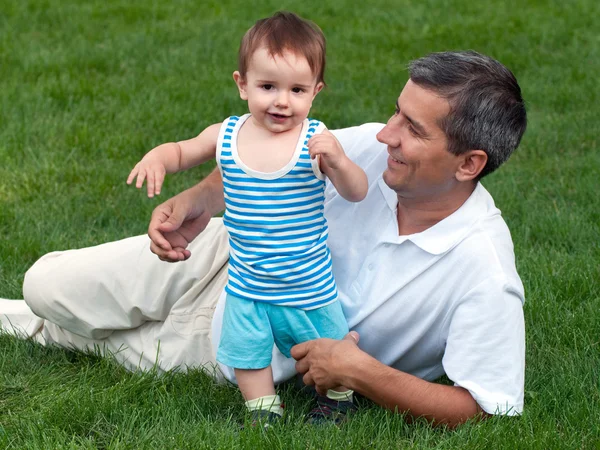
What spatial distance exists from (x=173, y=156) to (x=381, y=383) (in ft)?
3.10

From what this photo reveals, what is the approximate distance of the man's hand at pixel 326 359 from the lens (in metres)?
2.93

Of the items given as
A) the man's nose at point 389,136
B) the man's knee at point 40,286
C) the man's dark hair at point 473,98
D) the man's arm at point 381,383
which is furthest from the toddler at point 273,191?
the man's knee at point 40,286

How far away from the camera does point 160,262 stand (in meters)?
3.51

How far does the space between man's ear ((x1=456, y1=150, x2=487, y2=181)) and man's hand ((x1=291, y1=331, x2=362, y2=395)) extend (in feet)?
1.98

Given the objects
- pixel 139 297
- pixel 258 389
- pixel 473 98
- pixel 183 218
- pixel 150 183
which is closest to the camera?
pixel 150 183

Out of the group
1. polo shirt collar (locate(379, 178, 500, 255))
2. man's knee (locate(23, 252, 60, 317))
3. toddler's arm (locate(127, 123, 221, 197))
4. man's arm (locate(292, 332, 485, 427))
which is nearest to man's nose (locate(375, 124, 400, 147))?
polo shirt collar (locate(379, 178, 500, 255))

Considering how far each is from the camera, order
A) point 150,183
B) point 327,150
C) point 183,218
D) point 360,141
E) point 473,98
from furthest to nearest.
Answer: point 360,141, point 183,218, point 473,98, point 150,183, point 327,150

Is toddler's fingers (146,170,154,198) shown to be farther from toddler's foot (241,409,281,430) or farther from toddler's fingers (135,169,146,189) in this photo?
toddler's foot (241,409,281,430)

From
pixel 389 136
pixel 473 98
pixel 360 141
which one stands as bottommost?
pixel 360 141

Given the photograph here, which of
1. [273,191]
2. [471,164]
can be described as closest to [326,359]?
[273,191]

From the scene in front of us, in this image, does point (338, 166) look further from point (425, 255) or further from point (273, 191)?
point (425, 255)

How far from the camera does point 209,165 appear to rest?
5.87m

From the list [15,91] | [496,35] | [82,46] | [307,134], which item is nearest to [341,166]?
[307,134]

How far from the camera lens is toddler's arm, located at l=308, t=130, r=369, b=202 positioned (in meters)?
2.72
